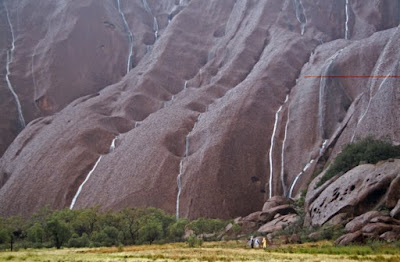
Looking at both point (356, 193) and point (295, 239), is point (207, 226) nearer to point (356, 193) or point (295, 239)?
point (295, 239)

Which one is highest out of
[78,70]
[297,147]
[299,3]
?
[299,3]

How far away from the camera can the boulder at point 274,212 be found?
50.1m

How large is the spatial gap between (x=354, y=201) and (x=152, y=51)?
61932 millimetres

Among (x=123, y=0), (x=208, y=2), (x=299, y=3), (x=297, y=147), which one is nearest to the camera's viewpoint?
(x=297, y=147)

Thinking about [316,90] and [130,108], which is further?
[130,108]

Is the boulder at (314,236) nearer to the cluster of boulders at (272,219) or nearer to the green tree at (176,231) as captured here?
the cluster of boulders at (272,219)

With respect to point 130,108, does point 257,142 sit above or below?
below

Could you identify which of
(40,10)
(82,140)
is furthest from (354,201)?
(40,10)

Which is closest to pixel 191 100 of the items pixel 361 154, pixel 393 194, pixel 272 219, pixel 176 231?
pixel 272 219

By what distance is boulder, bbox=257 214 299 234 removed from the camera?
46.2m

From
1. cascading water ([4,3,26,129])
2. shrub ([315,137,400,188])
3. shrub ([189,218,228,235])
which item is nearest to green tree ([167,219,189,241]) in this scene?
shrub ([189,218,228,235])

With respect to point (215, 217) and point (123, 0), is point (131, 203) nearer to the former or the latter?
point (215, 217)

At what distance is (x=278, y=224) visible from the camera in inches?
1860

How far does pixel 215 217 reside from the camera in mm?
56531
